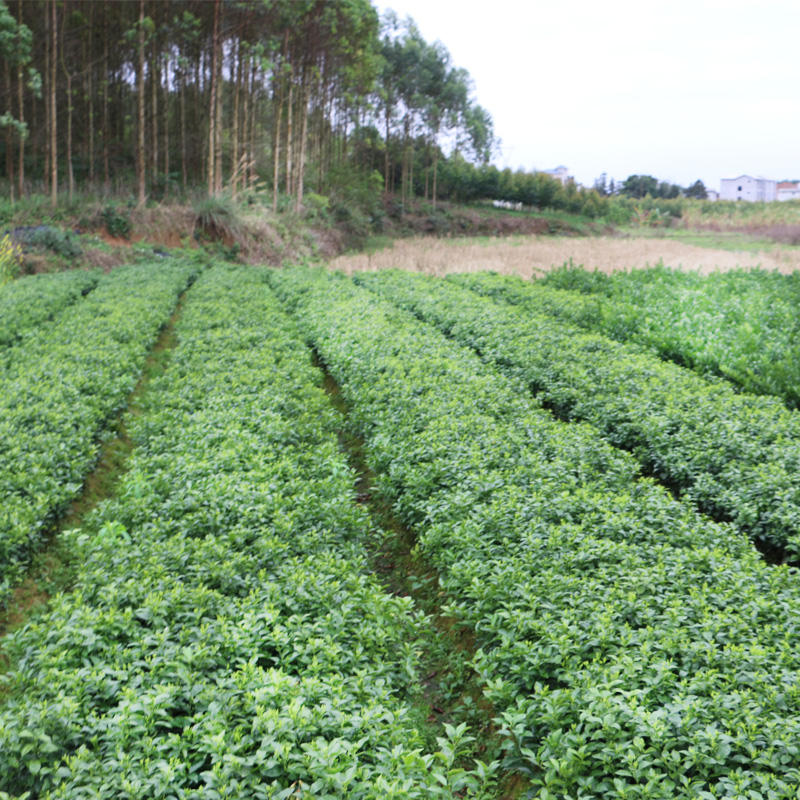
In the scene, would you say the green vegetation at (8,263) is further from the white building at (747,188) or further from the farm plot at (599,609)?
the white building at (747,188)

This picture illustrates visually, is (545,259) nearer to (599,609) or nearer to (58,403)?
(58,403)

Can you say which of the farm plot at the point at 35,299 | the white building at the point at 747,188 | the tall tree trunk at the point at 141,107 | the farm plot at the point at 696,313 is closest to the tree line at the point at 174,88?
the tall tree trunk at the point at 141,107

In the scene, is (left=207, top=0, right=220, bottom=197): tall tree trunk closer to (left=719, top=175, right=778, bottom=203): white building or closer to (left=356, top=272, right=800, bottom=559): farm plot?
(left=356, top=272, right=800, bottom=559): farm plot

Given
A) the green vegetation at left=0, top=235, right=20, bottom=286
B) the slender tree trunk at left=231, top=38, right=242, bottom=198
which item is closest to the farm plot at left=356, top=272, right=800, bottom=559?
the green vegetation at left=0, top=235, right=20, bottom=286

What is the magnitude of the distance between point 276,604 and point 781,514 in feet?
13.4

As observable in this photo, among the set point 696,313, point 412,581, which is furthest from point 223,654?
point 696,313

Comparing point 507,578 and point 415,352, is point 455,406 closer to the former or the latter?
point 415,352

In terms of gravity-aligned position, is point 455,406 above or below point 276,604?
above

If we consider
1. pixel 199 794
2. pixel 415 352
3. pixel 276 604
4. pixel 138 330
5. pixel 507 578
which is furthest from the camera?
pixel 138 330

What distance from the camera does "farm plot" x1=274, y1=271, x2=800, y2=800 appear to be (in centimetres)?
294

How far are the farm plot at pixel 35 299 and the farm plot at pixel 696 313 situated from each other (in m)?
10.3

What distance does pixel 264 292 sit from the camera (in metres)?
16.7

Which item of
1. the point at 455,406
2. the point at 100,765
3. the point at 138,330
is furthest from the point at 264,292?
the point at 100,765

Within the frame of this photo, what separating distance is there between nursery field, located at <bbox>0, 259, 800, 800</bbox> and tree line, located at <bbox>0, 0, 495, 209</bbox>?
787 inches
